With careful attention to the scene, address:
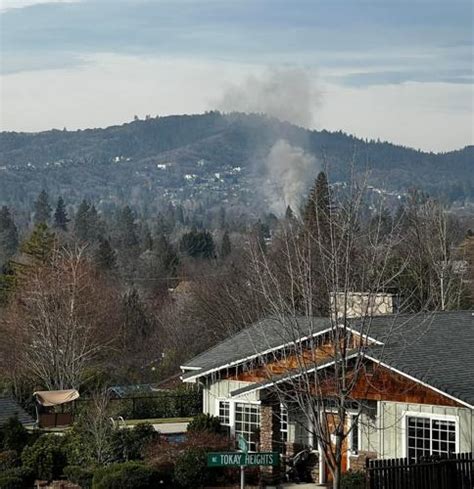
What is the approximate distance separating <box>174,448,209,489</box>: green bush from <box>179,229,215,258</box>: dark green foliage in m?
91.9

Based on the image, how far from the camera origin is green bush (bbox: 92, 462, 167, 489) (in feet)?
81.7

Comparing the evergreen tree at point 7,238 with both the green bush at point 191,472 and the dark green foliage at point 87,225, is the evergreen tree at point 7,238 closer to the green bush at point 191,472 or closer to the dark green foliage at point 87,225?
the dark green foliage at point 87,225

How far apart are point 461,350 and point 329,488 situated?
458 cm

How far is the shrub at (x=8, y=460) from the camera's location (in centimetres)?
2823

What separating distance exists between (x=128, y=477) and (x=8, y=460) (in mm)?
4684

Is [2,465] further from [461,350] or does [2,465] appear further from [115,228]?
[115,228]

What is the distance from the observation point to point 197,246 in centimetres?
12131

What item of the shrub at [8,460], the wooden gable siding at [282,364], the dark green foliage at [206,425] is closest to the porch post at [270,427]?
the wooden gable siding at [282,364]

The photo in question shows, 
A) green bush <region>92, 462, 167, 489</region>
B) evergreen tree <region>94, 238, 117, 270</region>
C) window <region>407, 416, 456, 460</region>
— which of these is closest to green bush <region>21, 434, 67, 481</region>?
green bush <region>92, 462, 167, 489</region>

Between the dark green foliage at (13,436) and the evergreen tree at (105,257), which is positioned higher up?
the dark green foliage at (13,436)

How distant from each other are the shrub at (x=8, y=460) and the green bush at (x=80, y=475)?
1.73 metres

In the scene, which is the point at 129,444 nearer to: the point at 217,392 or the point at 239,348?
the point at 217,392

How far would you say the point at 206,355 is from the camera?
32.6 meters

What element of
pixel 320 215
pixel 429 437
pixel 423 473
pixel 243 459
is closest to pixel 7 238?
pixel 320 215
